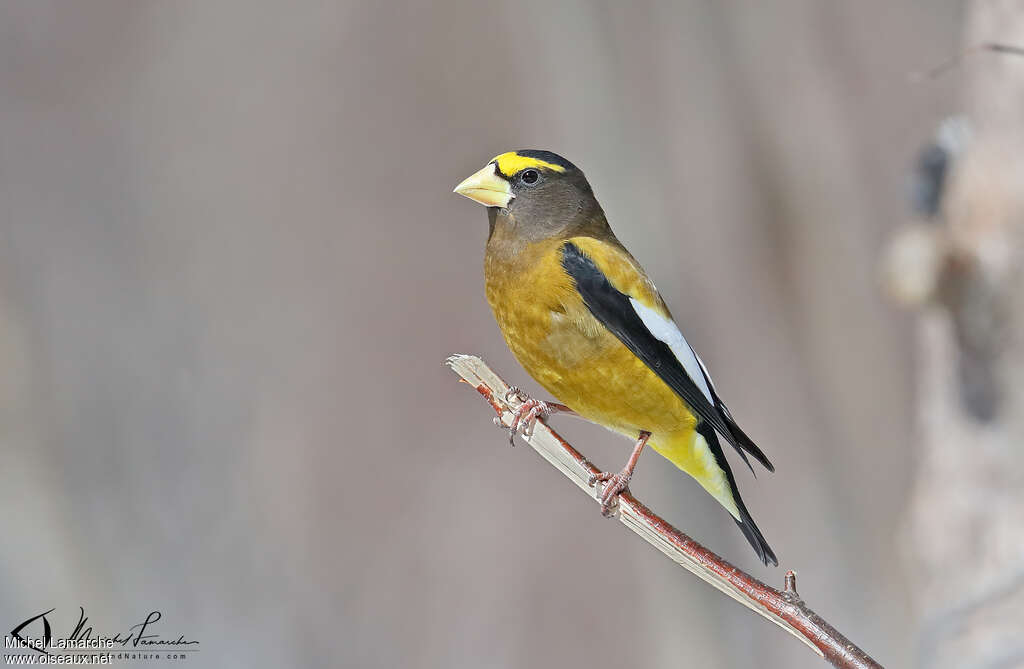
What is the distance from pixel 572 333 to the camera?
6.23ft

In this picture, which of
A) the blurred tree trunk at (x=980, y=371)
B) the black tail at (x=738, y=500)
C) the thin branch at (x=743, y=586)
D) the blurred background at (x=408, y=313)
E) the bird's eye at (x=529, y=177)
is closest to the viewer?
the thin branch at (x=743, y=586)

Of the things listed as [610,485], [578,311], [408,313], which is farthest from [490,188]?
[408,313]

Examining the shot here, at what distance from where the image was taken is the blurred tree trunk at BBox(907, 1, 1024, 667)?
3441 millimetres

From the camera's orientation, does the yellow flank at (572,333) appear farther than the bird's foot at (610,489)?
Yes

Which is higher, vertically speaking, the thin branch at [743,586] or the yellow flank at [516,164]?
the yellow flank at [516,164]

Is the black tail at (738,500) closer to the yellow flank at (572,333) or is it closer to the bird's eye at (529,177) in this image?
the yellow flank at (572,333)

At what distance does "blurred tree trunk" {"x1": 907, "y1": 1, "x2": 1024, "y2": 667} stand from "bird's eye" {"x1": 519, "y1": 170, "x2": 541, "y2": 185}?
6.42 ft

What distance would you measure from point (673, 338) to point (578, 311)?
0.60 feet

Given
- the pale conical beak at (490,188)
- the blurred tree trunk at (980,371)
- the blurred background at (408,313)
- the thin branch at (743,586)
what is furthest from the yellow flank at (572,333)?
the blurred tree trunk at (980,371)

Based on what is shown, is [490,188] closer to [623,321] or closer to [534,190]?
[534,190]

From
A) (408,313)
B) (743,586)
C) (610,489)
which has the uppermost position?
(408,313)

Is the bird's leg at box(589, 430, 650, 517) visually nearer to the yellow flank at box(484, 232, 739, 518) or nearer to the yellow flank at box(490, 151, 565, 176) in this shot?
the yellow flank at box(484, 232, 739, 518)

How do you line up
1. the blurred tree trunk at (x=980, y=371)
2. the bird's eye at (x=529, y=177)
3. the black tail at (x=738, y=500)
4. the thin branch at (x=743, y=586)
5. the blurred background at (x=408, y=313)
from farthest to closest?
the blurred background at (x=408, y=313) < the blurred tree trunk at (x=980, y=371) < the bird's eye at (x=529, y=177) < the black tail at (x=738, y=500) < the thin branch at (x=743, y=586)

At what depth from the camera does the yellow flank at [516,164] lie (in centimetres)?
179
